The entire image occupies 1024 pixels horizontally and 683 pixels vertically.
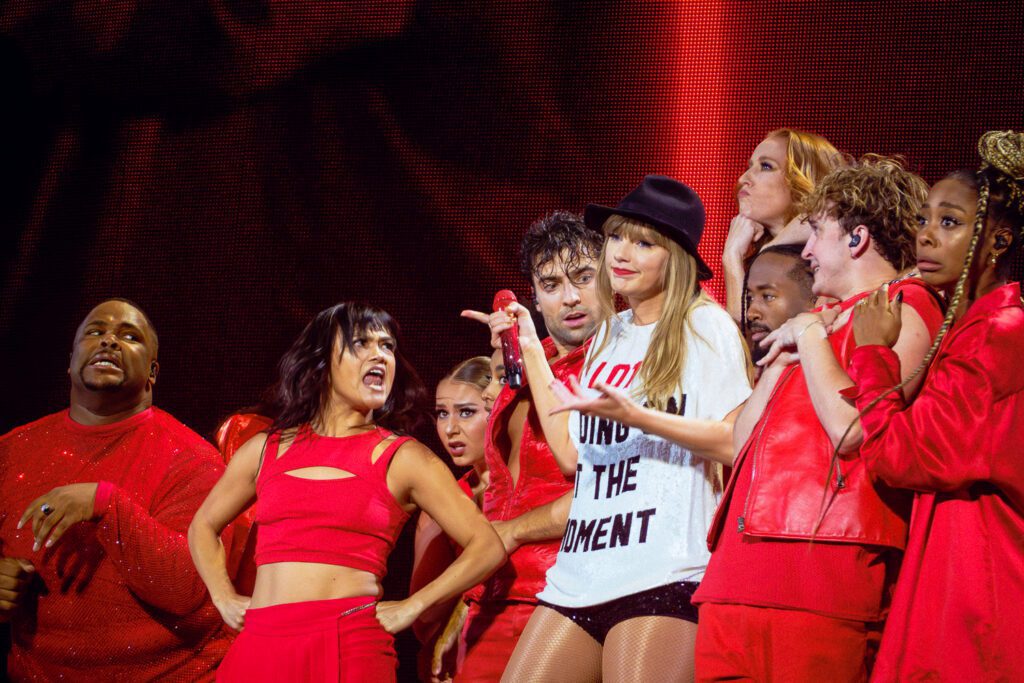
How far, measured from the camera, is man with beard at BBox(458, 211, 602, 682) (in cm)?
289

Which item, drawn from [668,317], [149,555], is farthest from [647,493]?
[149,555]

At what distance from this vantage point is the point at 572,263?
3158mm

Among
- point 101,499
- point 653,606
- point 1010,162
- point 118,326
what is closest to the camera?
point 1010,162

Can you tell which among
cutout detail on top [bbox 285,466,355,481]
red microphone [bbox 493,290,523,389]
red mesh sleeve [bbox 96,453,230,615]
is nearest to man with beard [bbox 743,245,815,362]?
red microphone [bbox 493,290,523,389]

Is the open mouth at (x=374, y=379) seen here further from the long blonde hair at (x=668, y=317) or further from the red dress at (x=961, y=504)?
the red dress at (x=961, y=504)

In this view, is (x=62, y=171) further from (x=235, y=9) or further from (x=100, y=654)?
(x=100, y=654)

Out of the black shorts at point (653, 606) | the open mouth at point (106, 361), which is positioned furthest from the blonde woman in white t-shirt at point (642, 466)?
the open mouth at point (106, 361)

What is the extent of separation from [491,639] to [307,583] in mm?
540

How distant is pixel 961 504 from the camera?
200cm

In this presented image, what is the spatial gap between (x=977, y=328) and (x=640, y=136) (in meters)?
2.20

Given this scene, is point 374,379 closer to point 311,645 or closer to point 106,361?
point 311,645

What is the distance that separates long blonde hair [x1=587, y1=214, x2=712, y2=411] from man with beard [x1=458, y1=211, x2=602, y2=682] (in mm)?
365

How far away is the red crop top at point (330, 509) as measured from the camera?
2.79 meters

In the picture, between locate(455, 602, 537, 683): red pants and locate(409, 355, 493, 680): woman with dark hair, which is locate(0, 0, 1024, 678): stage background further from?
locate(455, 602, 537, 683): red pants
